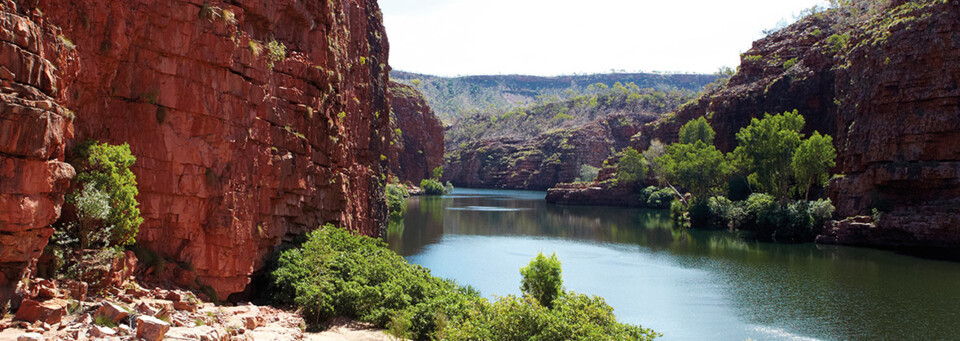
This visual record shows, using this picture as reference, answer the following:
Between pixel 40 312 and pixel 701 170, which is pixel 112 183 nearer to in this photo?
pixel 40 312

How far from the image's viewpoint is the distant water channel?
23.5 metres

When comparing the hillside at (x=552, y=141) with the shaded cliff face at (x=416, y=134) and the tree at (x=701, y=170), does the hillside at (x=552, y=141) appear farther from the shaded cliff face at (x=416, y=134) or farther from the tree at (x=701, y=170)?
the tree at (x=701, y=170)

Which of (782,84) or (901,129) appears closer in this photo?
(901,129)

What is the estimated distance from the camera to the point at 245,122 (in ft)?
58.1

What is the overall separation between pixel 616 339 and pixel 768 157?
47.3m

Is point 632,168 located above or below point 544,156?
below

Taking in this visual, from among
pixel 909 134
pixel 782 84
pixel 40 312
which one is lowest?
pixel 40 312

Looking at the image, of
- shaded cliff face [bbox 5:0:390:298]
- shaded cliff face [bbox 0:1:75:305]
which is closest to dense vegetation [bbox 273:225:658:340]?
shaded cliff face [bbox 5:0:390:298]

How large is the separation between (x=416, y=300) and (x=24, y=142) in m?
11.4

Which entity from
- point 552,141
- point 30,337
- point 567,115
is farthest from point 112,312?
point 567,115

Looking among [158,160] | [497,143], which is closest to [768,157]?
[158,160]

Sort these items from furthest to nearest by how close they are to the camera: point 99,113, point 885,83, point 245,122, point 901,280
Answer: point 885,83
point 901,280
point 245,122
point 99,113

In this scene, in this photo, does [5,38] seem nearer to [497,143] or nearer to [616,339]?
[616,339]

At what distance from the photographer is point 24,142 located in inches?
422
